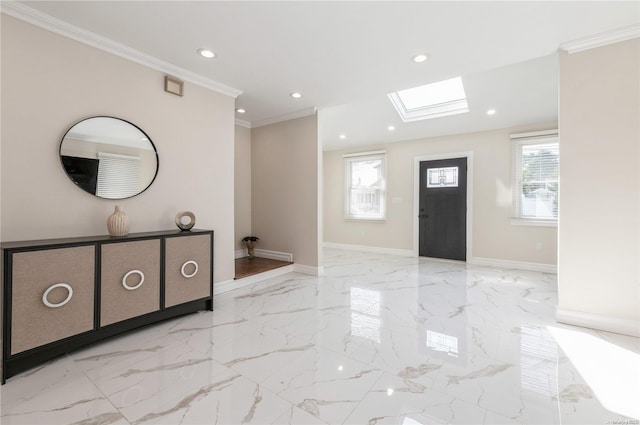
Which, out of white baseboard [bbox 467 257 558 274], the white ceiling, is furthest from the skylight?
white baseboard [bbox 467 257 558 274]

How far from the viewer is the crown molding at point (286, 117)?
417 cm

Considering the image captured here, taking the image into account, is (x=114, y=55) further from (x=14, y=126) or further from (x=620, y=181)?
(x=620, y=181)

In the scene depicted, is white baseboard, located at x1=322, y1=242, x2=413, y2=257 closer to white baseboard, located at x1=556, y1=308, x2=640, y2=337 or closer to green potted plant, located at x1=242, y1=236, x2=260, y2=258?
green potted plant, located at x1=242, y1=236, x2=260, y2=258

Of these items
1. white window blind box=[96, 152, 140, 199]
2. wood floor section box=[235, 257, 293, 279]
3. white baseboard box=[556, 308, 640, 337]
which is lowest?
white baseboard box=[556, 308, 640, 337]

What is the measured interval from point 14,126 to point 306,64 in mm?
2382

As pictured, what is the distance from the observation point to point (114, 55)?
248 cm

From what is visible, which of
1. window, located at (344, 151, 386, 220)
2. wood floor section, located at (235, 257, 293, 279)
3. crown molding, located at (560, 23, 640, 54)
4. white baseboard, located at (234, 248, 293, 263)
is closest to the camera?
crown molding, located at (560, 23, 640, 54)

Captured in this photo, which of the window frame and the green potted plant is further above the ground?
the window frame

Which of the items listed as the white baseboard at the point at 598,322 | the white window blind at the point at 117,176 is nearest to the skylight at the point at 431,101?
the white baseboard at the point at 598,322

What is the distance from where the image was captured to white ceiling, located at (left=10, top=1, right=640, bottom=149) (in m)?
2.03

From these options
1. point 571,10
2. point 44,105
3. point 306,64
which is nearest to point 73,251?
point 44,105

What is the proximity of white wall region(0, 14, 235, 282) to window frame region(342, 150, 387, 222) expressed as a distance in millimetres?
3738

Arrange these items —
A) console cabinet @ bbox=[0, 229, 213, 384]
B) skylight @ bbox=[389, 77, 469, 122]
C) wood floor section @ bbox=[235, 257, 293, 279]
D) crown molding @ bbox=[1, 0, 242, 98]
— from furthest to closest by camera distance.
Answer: skylight @ bbox=[389, 77, 469, 122], wood floor section @ bbox=[235, 257, 293, 279], crown molding @ bbox=[1, 0, 242, 98], console cabinet @ bbox=[0, 229, 213, 384]

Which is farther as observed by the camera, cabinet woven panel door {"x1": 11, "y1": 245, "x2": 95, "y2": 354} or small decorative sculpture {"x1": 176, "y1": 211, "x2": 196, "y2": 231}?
small decorative sculpture {"x1": 176, "y1": 211, "x2": 196, "y2": 231}
